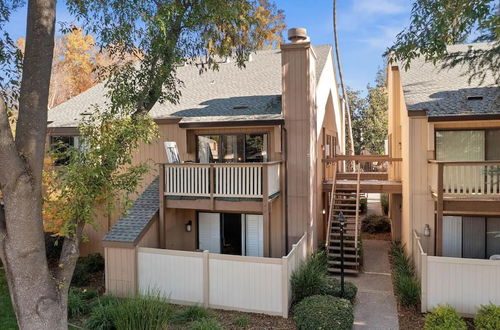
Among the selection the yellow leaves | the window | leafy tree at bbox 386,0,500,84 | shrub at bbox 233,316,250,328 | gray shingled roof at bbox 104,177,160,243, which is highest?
the yellow leaves

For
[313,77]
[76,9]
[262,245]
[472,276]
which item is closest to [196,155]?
[262,245]

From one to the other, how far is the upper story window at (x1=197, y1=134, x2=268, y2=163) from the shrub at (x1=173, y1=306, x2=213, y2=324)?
557 centimetres

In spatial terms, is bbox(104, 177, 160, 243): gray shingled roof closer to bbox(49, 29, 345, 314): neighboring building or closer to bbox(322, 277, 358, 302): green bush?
bbox(49, 29, 345, 314): neighboring building

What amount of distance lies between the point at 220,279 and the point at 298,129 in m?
5.49

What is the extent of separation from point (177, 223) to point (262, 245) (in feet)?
10.0

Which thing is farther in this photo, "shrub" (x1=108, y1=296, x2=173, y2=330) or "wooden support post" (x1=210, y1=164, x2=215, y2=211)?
"wooden support post" (x1=210, y1=164, x2=215, y2=211)

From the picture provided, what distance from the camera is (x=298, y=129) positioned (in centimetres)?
1255

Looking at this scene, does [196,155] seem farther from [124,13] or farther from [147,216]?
[124,13]

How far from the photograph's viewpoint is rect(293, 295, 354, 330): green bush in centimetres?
821

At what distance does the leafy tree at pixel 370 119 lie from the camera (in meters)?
34.0

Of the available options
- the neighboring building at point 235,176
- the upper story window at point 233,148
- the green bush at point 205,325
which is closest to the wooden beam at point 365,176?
the neighboring building at point 235,176

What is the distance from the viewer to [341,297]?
33.0ft

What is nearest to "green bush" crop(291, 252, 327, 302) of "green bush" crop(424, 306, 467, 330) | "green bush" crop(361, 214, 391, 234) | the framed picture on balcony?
"green bush" crop(424, 306, 467, 330)

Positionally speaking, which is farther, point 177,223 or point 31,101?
point 177,223
